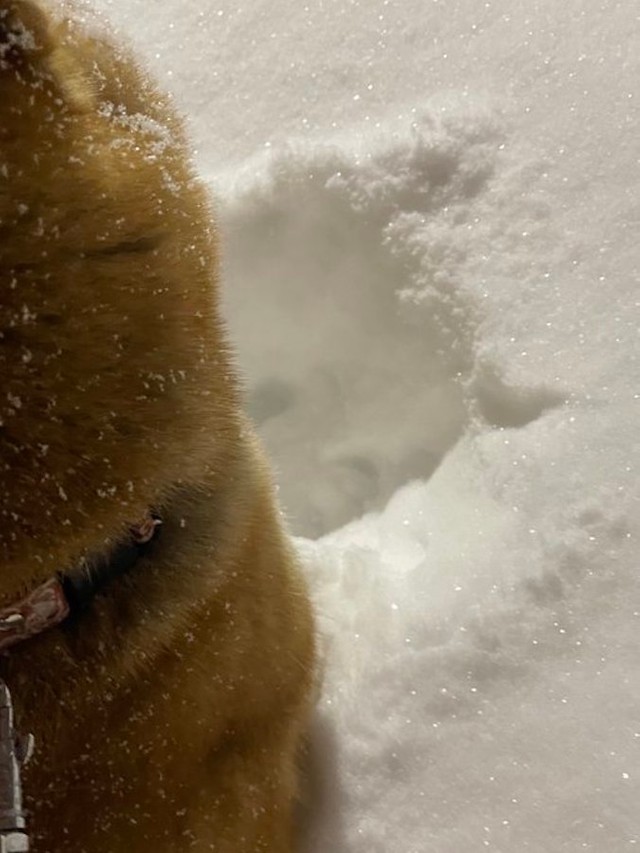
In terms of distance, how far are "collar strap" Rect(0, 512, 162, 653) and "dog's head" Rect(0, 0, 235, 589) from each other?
0.14 ft

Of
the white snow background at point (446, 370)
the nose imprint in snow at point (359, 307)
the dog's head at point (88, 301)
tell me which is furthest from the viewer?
the nose imprint in snow at point (359, 307)

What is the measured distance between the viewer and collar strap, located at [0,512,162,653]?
66cm

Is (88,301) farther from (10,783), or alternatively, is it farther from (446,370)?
(446,370)

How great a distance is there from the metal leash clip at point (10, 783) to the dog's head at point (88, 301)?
0.09 m

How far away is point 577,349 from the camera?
1.19 m

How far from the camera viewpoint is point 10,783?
0.61 metres

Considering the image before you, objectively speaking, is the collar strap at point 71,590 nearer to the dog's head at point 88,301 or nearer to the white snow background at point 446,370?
the dog's head at point 88,301

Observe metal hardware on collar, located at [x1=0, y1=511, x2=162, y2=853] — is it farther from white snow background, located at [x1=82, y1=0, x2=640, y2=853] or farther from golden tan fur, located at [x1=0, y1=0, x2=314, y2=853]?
white snow background, located at [x1=82, y1=0, x2=640, y2=853]

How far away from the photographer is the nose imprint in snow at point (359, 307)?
128 cm

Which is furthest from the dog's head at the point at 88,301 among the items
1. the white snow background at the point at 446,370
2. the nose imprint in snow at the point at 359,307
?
the nose imprint in snow at the point at 359,307

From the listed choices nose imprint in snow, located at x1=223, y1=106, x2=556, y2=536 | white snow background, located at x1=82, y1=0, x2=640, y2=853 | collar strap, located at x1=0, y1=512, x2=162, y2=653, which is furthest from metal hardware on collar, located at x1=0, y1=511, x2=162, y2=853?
nose imprint in snow, located at x1=223, y1=106, x2=556, y2=536

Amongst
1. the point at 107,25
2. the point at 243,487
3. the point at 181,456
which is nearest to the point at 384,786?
the point at 243,487

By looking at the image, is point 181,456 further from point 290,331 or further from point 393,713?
point 290,331

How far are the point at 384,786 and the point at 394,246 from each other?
2.23 ft
